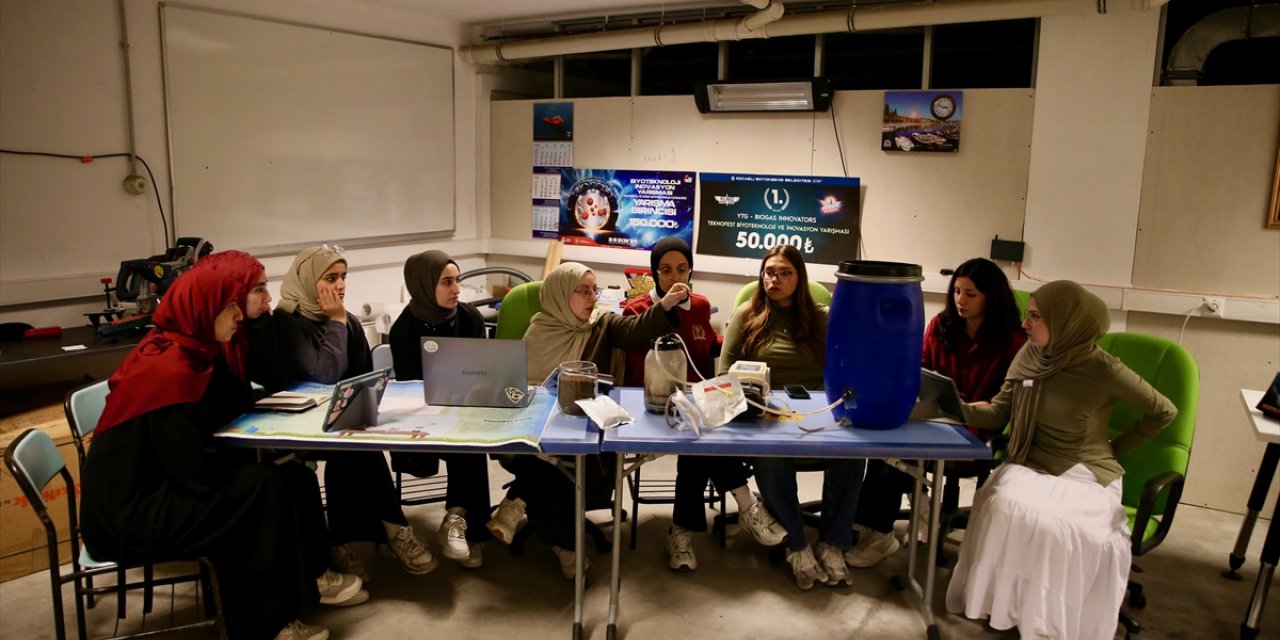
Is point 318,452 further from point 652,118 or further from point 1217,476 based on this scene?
point 1217,476

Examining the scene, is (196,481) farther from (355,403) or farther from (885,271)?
(885,271)

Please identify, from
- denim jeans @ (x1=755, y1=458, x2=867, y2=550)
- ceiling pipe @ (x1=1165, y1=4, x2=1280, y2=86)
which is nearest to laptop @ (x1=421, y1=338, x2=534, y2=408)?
denim jeans @ (x1=755, y1=458, x2=867, y2=550)

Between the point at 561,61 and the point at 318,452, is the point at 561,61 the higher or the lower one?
the higher one

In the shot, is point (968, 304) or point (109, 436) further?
point (968, 304)

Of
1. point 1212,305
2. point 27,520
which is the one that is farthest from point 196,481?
point 1212,305

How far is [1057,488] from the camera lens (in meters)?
2.76

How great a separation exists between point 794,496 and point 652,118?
2856 millimetres

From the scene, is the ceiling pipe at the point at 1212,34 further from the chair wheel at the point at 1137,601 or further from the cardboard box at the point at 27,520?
the cardboard box at the point at 27,520

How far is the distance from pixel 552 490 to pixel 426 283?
958mm

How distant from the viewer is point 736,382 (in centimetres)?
281

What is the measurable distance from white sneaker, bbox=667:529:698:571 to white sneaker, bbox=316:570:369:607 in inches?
46.0

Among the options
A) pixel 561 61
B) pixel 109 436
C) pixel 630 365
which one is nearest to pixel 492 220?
pixel 561 61

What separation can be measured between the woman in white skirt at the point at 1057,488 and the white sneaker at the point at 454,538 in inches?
69.1

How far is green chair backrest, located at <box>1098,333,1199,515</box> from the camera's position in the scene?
2.91m
